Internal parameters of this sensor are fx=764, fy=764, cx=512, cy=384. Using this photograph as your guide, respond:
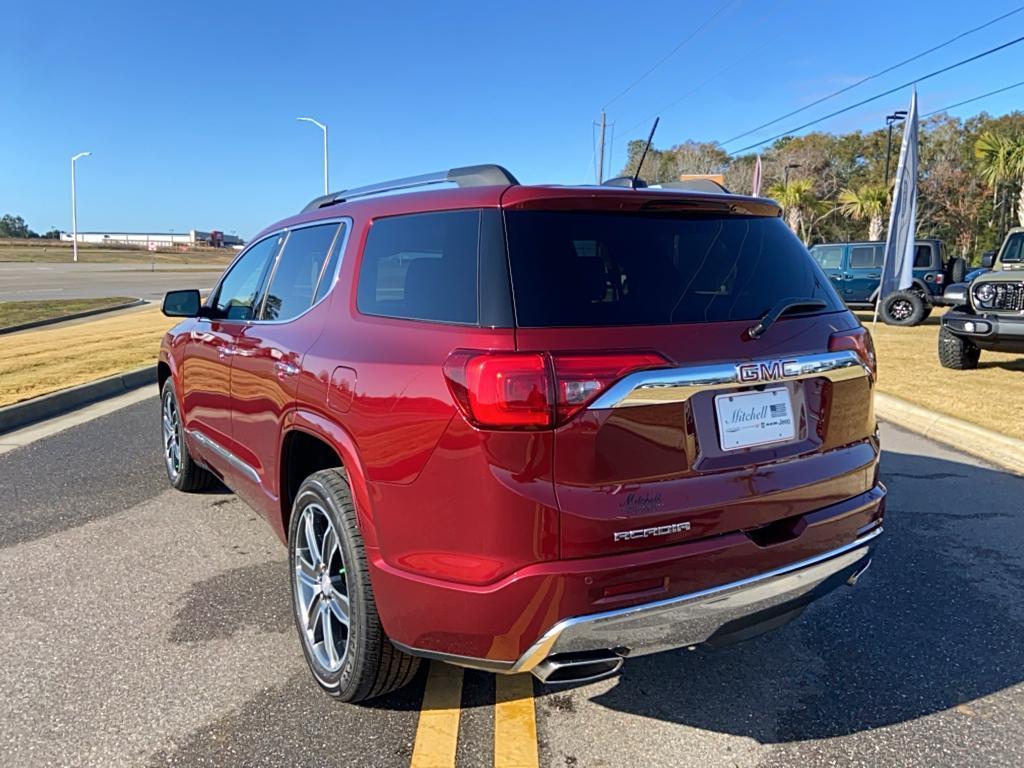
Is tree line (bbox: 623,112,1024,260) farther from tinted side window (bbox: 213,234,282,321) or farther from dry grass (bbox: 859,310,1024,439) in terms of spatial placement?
tinted side window (bbox: 213,234,282,321)

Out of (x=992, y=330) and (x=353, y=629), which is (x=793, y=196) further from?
(x=353, y=629)

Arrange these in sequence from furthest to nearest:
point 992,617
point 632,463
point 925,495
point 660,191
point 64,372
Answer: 1. point 64,372
2. point 925,495
3. point 992,617
4. point 660,191
5. point 632,463

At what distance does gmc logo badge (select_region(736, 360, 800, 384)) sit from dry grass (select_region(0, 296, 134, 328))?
49.6 ft

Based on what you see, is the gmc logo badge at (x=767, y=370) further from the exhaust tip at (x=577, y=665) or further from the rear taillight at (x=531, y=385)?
the exhaust tip at (x=577, y=665)

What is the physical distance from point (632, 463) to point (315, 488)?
4.15 ft

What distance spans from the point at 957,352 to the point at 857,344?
8.83 m

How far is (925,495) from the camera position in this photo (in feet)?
17.0

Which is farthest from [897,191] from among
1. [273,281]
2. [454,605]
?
[454,605]

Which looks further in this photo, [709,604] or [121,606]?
[121,606]

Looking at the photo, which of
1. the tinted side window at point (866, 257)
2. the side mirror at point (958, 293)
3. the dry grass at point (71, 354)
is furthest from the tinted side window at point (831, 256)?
the dry grass at point (71, 354)

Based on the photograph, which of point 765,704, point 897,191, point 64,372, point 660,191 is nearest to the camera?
point 660,191

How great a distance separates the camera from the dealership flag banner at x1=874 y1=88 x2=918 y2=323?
48.9ft

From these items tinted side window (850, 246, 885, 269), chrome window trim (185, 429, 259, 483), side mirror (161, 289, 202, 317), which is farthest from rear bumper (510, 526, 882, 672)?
tinted side window (850, 246, 885, 269)

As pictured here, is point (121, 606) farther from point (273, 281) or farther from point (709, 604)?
point (709, 604)
